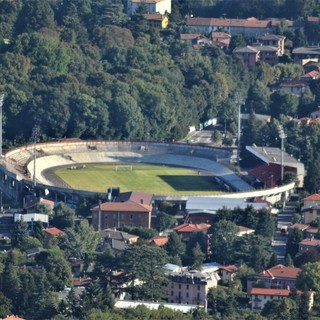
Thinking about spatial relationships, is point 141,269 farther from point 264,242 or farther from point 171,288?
point 264,242

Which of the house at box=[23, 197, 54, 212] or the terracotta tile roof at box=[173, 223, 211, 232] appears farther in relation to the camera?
the house at box=[23, 197, 54, 212]

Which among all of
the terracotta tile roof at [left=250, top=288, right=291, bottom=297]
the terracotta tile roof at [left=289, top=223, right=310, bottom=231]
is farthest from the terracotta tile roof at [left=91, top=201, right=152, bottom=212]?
the terracotta tile roof at [left=250, top=288, right=291, bottom=297]

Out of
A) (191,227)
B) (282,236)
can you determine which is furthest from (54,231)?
(282,236)

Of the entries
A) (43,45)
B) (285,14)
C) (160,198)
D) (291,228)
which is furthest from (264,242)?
(285,14)

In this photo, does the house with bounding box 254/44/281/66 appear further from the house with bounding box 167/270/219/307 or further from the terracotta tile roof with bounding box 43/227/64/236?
the house with bounding box 167/270/219/307

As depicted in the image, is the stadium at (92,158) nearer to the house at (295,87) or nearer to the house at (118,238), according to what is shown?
the house at (118,238)

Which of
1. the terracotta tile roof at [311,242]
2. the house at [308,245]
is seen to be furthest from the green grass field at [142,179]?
the house at [308,245]

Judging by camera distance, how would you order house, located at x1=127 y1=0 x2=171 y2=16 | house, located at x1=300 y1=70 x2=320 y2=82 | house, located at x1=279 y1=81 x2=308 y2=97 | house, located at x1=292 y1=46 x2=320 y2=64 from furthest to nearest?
house, located at x1=127 y1=0 x2=171 y2=16
house, located at x1=292 y1=46 x2=320 y2=64
house, located at x1=300 y1=70 x2=320 y2=82
house, located at x1=279 y1=81 x2=308 y2=97
